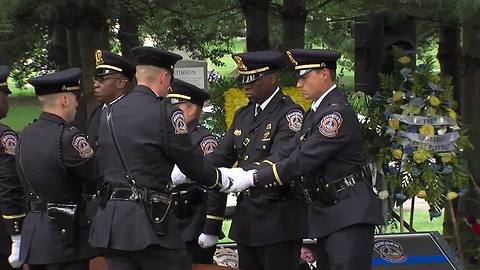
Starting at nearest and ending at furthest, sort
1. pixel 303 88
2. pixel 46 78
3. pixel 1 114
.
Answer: pixel 46 78, pixel 303 88, pixel 1 114

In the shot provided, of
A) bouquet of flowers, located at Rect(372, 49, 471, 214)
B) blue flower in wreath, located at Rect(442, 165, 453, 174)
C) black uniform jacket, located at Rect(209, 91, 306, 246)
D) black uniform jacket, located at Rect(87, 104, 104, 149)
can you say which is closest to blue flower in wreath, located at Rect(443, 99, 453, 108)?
bouquet of flowers, located at Rect(372, 49, 471, 214)

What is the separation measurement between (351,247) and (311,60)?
1.12 m

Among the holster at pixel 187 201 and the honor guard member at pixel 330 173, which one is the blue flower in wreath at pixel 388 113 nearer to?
the honor guard member at pixel 330 173

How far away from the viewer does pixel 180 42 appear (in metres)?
12.6

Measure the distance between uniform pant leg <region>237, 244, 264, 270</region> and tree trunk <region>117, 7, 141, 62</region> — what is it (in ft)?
13.2

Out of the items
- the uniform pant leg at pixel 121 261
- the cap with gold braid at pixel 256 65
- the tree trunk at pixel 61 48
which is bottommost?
the uniform pant leg at pixel 121 261

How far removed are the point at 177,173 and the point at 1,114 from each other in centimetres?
123

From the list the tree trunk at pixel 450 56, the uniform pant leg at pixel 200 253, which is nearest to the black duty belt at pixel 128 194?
the uniform pant leg at pixel 200 253

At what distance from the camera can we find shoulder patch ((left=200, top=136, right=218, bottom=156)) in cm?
530

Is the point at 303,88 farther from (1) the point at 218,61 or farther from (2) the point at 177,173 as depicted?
(1) the point at 218,61

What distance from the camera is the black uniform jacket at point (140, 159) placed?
395 cm

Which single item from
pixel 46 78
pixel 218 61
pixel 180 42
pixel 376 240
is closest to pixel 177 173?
pixel 46 78

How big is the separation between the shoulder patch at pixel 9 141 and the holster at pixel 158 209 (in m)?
1.42

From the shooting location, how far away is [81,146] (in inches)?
173
